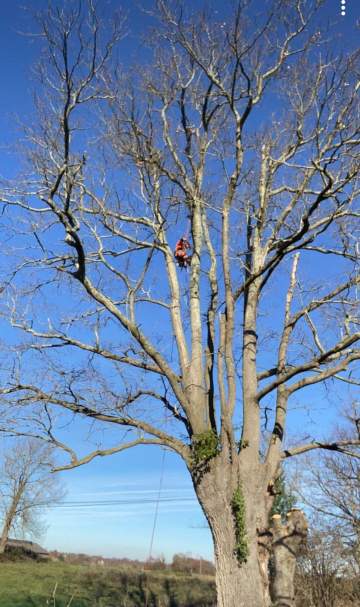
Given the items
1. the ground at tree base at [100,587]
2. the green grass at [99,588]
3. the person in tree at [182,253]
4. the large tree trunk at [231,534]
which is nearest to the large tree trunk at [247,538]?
the large tree trunk at [231,534]

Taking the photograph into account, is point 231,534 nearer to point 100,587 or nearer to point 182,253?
point 182,253

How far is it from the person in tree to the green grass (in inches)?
751

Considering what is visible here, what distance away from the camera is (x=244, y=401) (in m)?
9.63

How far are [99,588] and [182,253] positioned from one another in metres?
28.1

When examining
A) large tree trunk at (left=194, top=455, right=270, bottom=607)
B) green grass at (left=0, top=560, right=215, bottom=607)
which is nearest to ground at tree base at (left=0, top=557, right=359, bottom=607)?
green grass at (left=0, top=560, right=215, bottom=607)

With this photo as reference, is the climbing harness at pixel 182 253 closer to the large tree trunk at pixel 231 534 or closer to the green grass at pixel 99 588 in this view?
the large tree trunk at pixel 231 534

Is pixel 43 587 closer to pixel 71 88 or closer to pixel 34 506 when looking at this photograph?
pixel 34 506

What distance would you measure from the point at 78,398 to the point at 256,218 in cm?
482

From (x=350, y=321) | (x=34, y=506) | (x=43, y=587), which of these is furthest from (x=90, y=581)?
(x=350, y=321)

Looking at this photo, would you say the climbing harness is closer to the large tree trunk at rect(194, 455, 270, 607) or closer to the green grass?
the large tree trunk at rect(194, 455, 270, 607)

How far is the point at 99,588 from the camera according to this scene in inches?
1296

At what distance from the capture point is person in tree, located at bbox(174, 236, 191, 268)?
1131cm

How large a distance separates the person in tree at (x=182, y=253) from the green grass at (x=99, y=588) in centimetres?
1908

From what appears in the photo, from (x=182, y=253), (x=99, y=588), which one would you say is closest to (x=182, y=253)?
(x=182, y=253)
